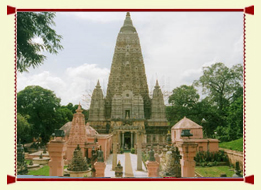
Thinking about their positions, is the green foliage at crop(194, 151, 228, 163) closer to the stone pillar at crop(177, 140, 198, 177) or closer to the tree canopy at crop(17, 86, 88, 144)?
the stone pillar at crop(177, 140, 198, 177)

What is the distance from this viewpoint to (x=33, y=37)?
26.0 feet

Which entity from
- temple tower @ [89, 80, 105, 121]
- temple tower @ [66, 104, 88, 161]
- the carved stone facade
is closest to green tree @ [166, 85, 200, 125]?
temple tower @ [66, 104, 88, 161]

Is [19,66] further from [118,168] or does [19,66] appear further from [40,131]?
[40,131]

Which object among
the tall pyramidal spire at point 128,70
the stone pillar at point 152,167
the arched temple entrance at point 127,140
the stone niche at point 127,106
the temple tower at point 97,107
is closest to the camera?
the stone pillar at point 152,167

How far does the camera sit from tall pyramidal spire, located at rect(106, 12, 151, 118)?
96.1 ft

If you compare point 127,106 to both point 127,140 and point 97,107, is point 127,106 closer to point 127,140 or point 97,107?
point 97,107

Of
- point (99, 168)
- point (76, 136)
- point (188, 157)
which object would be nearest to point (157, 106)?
point (76, 136)

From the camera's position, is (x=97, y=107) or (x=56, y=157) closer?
(x=56, y=157)

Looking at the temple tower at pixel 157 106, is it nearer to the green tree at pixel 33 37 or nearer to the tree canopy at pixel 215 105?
the tree canopy at pixel 215 105

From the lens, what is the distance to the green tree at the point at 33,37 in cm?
752

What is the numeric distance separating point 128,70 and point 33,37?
71.9 feet

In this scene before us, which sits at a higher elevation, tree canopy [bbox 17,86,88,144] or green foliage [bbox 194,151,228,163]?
tree canopy [bbox 17,86,88,144]

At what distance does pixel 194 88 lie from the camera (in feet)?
51.0

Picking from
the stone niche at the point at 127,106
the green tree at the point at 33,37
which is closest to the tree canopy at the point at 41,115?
the green tree at the point at 33,37
